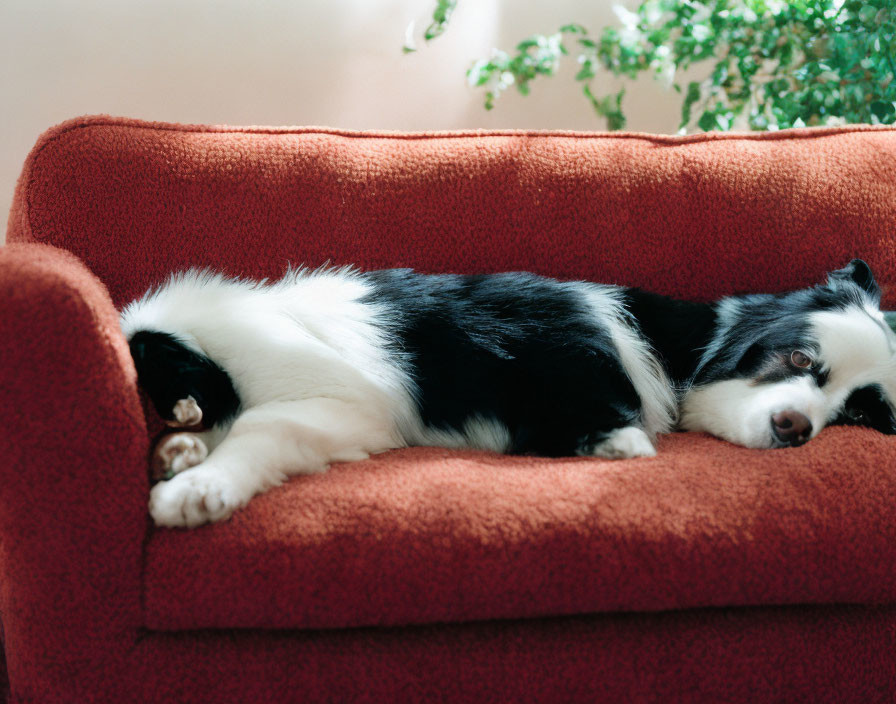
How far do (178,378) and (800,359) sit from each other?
1.37 meters

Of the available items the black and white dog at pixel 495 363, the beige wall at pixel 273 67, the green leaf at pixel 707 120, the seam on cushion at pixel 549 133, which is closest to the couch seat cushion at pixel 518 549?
the black and white dog at pixel 495 363

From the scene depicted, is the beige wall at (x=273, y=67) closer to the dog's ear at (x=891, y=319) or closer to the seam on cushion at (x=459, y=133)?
the seam on cushion at (x=459, y=133)

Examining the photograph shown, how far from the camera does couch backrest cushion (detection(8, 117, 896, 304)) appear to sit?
6.15 ft

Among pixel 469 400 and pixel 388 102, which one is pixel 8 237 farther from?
pixel 388 102

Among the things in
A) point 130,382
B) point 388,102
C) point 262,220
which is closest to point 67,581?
point 130,382

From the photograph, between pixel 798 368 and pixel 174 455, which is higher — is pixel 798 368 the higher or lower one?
the higher one

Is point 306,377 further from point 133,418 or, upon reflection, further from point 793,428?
point 793,428

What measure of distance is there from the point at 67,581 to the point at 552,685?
0.79 m

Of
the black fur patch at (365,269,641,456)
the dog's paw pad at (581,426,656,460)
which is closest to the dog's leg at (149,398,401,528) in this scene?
the black fur patch at (365,269,641,456)

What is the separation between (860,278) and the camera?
69.3 inches

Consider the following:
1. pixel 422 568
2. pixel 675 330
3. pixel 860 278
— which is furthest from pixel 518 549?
pixel 860 278

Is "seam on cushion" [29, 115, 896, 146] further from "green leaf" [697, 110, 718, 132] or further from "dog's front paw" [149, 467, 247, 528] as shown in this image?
"dog's front paw" [149, 467, 247, 528]

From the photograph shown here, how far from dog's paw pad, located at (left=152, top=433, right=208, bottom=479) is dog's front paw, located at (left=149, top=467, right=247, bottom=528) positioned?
11 cm

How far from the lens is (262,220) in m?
1.89
